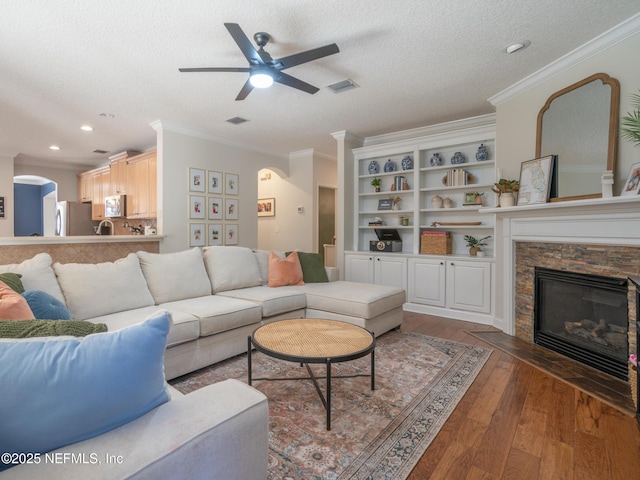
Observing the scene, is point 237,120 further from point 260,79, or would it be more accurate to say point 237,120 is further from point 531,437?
point 531,437

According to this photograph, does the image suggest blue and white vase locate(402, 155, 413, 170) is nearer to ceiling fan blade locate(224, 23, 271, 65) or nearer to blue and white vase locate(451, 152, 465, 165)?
blue and white vase locate(451, 152, 465, 165)

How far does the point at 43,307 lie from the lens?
1695 millimetres

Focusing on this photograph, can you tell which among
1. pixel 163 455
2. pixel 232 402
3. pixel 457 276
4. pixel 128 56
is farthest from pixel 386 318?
pixel 128 56

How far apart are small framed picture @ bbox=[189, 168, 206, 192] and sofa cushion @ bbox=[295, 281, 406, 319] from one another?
2329 mm

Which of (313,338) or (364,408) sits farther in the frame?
(313,338)

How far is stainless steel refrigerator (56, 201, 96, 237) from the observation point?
6.31 meters

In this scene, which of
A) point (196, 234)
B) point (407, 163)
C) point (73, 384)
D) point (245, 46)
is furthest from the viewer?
point (196, 234)

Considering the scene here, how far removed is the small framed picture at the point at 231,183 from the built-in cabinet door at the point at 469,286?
11.3 ft

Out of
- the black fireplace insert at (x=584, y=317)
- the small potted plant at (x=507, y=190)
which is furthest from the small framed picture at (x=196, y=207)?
the black fireplace insert at (x=584, y=317)

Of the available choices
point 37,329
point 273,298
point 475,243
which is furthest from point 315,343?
point 475,243

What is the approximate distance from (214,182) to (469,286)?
3879 mm

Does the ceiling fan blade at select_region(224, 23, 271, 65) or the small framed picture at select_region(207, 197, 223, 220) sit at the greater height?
the ceiling fan blade at select_region(224, 23, 271, 65)

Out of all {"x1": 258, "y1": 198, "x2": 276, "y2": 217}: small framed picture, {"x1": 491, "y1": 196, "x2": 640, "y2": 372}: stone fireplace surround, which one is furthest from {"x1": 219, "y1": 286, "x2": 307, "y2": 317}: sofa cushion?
{"x1": 258, "y1": 198, "x2": 276, "y2": 217}: small framed picture

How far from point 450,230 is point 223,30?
144 inches
